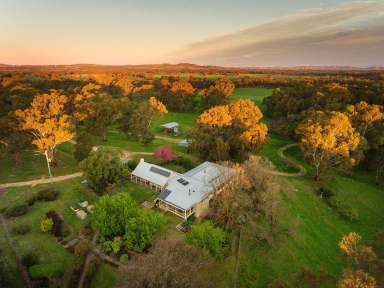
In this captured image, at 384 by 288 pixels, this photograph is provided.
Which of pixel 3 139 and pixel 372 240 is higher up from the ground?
pixel 3 139

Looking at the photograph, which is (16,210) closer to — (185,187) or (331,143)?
(185,187)

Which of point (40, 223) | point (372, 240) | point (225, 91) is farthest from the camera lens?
point (225, 91)

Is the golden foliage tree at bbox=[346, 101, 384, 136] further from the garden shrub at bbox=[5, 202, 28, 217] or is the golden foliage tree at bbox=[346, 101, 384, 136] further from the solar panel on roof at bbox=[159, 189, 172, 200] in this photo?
the garden shrub at bbox=[5, 202, 28, 217]

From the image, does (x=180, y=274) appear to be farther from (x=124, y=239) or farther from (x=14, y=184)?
(x=14, y=184)

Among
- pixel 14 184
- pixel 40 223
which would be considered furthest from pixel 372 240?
pixel 14 184

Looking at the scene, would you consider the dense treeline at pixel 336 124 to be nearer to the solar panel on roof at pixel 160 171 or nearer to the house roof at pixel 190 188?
the house roof at pixel 190 188

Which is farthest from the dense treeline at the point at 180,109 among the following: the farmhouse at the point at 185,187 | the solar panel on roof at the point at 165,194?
the solar panel on roof at the point at 165,194

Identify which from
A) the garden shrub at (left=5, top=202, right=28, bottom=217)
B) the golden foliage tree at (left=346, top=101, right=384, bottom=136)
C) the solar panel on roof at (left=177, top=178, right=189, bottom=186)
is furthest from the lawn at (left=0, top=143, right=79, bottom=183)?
the golden foliage tree at (left=346, top=101, right=384, bottom=136)

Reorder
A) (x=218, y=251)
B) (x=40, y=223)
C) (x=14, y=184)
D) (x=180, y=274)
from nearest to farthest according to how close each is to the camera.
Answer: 1. (x=180, y=274)
2. (x=218, y=251)
3. (x=40, y=223)
4. (x=14, y=184)
